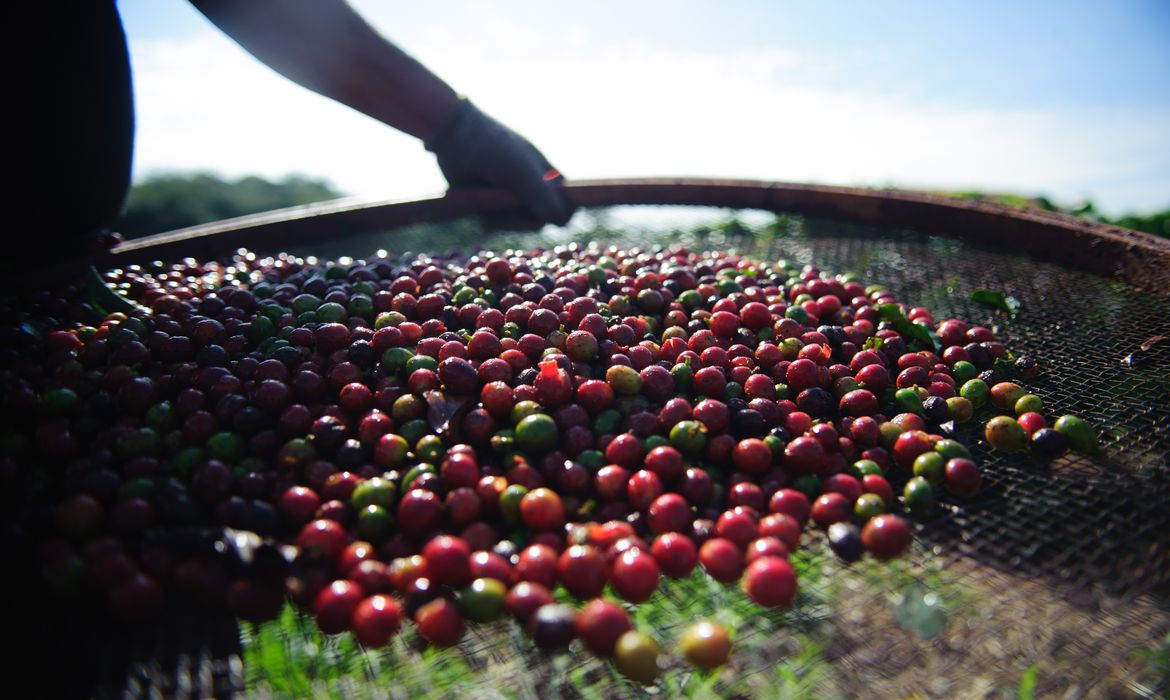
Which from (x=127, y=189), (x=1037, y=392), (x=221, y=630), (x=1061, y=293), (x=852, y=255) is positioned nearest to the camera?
(x=221, y=630)

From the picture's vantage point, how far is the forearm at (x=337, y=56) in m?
3.80

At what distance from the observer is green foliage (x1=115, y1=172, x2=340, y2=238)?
9922 millimetres

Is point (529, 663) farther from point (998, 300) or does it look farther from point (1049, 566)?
point (998, 300)

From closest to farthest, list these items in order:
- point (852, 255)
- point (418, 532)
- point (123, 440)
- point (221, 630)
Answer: point (221, 630)
point (418, 532)
point (123, 440)
point (852, 255)

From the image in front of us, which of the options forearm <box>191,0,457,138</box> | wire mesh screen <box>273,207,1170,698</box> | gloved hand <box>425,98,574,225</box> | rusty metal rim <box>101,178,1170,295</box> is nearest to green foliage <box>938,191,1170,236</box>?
rusty metal rim <box>101,178,1170,295</box>

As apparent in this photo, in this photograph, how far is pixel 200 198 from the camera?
11.0 meters

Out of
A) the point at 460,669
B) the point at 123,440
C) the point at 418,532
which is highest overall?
the point at 123,440

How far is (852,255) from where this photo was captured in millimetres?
4230

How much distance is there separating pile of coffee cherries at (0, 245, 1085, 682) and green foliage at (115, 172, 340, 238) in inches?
306

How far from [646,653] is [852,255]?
3.31m

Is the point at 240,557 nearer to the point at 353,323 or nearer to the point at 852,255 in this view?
the point at 353,323

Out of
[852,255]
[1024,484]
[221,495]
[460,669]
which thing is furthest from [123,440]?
[852,255]

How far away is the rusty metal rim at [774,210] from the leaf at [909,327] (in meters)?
0.95

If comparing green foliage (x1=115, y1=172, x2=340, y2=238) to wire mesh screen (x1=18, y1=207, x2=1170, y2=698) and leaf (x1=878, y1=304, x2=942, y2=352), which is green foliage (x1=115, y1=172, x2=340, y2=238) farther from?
leaf (x1=878, y1=304, x2=942, y2=352)
